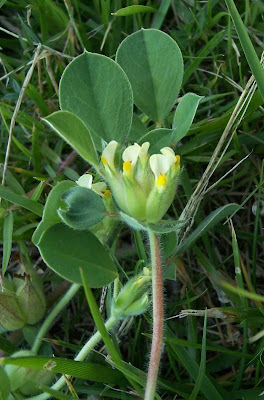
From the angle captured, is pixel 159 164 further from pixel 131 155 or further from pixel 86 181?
pixel 86 181

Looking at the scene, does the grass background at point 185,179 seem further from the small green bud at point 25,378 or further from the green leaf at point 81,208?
the green leaf at point 81,208

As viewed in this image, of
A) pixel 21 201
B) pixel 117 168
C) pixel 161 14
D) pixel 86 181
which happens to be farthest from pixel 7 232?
pixel 161 14

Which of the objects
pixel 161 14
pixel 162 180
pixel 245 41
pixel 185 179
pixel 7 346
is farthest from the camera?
pixel 161 14

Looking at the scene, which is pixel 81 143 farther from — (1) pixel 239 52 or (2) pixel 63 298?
(1) pixel 239 52

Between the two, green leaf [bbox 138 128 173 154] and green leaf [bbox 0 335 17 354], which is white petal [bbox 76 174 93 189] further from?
green leaf [bbox 0 335 17 354]

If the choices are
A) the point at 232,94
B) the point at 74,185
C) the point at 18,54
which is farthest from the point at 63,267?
the point at 18,54

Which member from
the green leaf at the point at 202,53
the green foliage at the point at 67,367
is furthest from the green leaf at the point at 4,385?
the green leaf at the point at 202,53

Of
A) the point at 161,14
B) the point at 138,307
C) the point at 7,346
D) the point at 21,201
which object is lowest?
the point at 7,346
